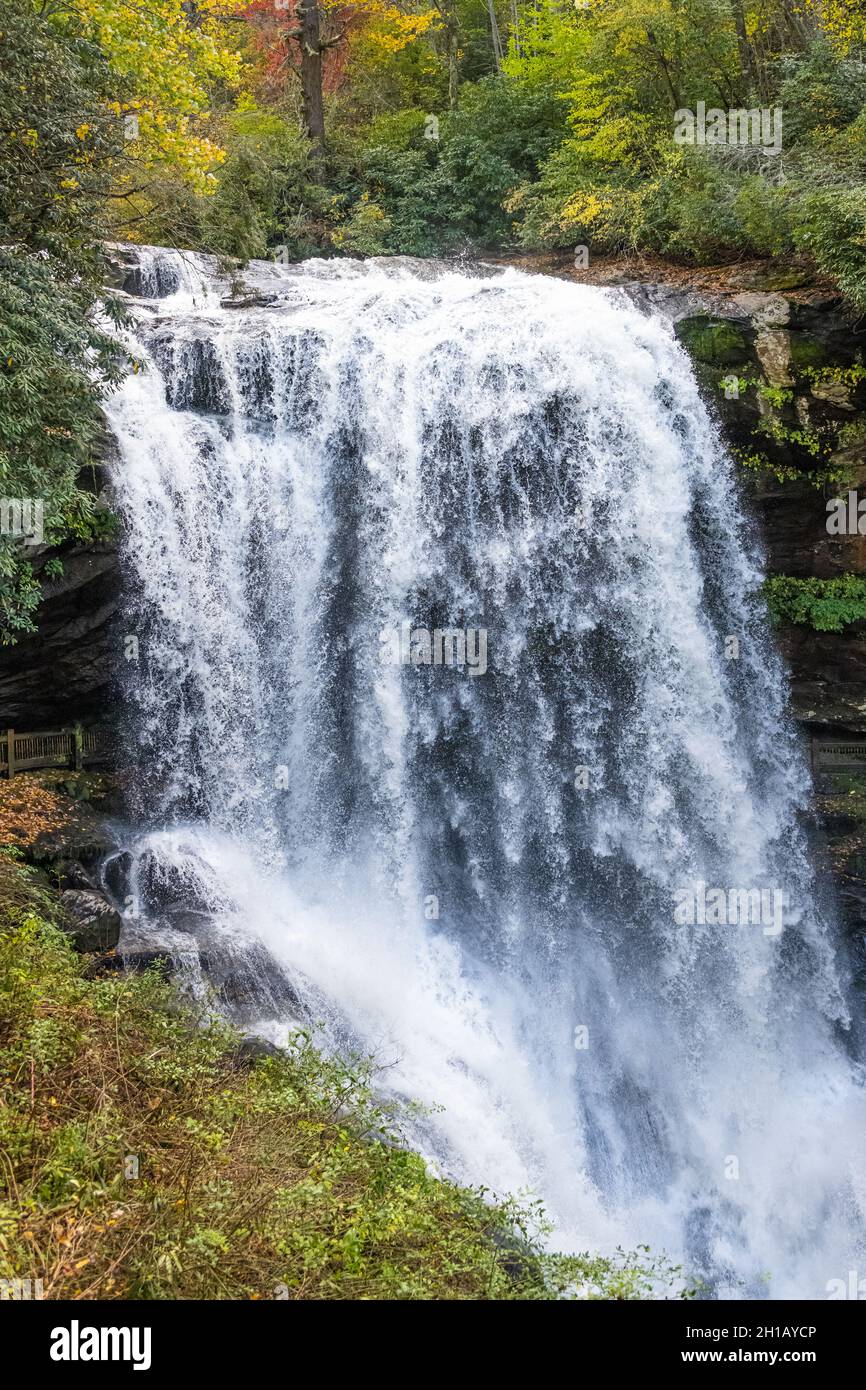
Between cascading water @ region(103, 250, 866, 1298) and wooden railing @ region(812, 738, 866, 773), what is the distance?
0.59 meters

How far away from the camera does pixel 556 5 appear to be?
22.4m

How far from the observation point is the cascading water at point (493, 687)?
39.9 ft

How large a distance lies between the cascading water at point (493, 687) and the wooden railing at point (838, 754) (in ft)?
1.92

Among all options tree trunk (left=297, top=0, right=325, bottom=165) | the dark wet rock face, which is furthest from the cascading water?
tree trunk (left=297, top=0, right=325, bottom=165)

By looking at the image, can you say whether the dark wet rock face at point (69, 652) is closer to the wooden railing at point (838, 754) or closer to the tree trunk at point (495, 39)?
the wooden railing at point (838, 754)

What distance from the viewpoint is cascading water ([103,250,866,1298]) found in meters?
12.2

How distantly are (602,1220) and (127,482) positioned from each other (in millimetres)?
10519

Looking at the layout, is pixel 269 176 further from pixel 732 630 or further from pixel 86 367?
pixel 732 630

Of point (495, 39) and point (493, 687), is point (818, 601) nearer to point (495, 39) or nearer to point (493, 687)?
point (493, 687)

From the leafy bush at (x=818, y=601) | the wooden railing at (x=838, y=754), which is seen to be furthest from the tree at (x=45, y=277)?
the wooden railing at (x=838, y=754)

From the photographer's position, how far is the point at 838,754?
13.8m

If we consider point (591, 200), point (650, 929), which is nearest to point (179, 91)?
point (591, 200)

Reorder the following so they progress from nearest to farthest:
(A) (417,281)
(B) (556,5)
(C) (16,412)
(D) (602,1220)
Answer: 1. (C) (16,412)
2. (D) (602,1220)
3. (A) (417,281)
4. (B) (556,5)

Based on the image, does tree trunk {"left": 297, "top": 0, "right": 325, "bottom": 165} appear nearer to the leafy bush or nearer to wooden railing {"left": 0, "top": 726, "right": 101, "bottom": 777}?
the leafy bush
